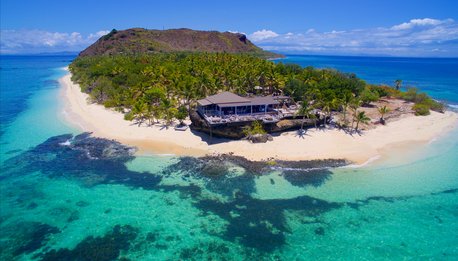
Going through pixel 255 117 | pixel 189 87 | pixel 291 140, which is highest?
pixel 189 87

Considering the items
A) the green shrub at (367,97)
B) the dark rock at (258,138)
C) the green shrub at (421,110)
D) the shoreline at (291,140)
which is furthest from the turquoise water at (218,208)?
the green shrub at (367,97)

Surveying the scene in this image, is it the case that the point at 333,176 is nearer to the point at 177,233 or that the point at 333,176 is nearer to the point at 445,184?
the point at 445,184

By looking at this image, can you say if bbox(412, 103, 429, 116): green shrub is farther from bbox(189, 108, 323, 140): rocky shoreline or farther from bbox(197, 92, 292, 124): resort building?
bbox(197, 92, 292, 124): resort building

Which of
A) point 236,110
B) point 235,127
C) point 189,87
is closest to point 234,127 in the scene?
point 235,127

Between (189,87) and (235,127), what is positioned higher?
(189,87)

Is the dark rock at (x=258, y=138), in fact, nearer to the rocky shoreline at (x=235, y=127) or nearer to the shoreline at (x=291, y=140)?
the shoreline at (x=291, y=140)

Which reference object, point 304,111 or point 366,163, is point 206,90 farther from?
point 366,163
